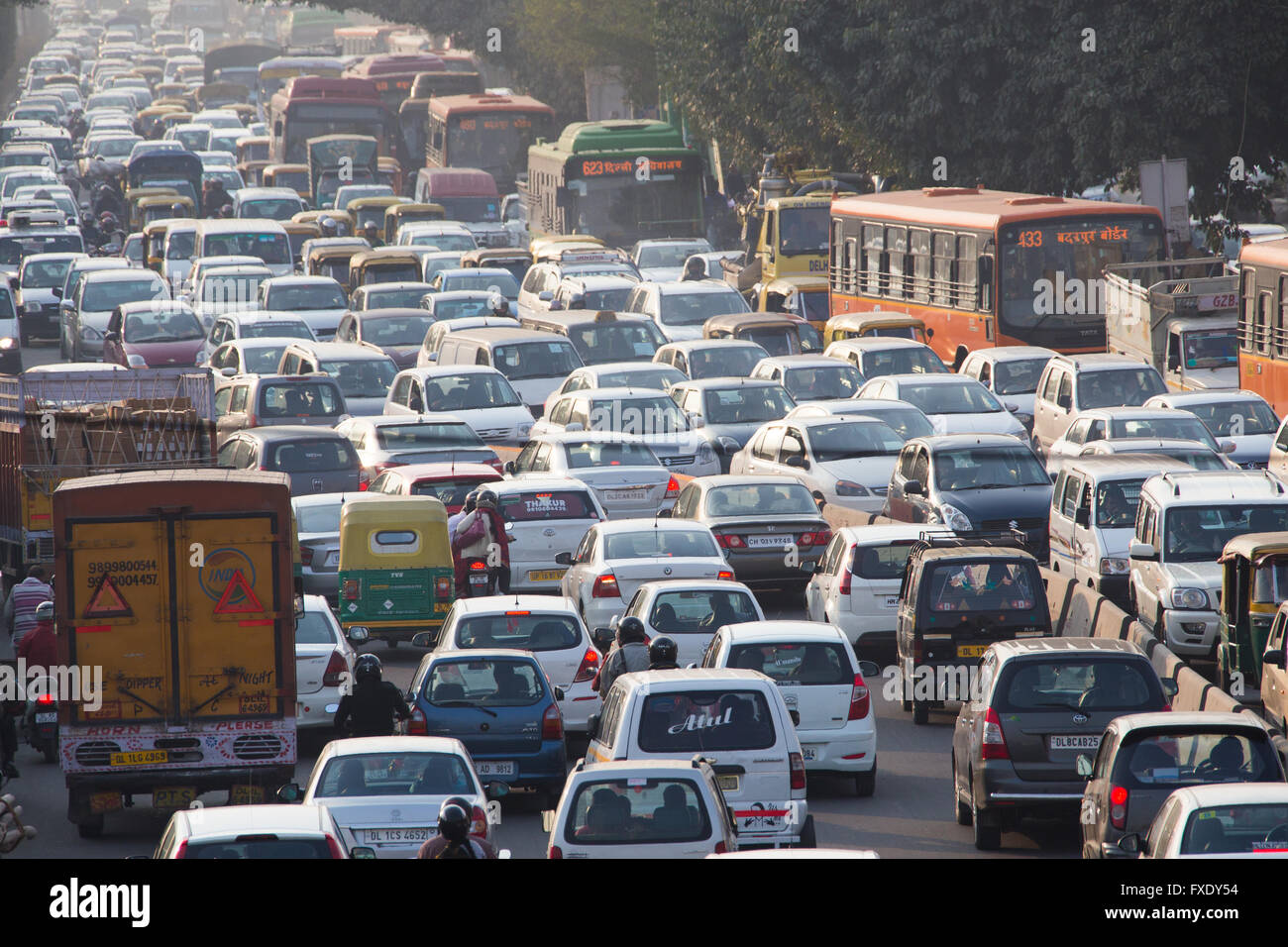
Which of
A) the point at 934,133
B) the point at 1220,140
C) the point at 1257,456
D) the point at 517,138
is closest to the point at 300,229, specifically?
the point at 517,138

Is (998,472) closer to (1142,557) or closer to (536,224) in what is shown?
(1142,557)

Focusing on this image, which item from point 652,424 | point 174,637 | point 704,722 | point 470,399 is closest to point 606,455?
point 652,424

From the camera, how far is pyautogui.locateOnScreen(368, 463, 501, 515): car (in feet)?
82.6

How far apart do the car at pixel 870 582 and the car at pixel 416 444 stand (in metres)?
7.69

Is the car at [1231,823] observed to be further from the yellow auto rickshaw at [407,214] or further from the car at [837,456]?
the yellow auto rickshaw at [407,214]

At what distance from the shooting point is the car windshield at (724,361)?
110 feet

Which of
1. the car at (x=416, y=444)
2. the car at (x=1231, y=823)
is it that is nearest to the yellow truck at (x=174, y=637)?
the car at (x=1231, y=823)

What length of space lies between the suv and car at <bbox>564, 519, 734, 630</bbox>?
2.82 meters

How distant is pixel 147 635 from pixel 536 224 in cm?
4198

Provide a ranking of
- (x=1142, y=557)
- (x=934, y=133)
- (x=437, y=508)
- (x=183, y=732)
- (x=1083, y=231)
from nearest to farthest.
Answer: (x=183, y=732) → (x=1142, y=557) → (x=437, y=508) → (x=1083, y=231) → (x=934, y=133)

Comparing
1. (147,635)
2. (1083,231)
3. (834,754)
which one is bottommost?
(834,754)

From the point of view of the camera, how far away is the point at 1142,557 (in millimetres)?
20016

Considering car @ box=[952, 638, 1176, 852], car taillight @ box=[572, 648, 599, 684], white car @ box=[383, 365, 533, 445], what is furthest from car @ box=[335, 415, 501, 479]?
car @ box=[952, 638, 1176, 852]

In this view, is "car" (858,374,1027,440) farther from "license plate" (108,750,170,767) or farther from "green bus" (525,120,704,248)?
A: "green bus" (525,120,704,248)
